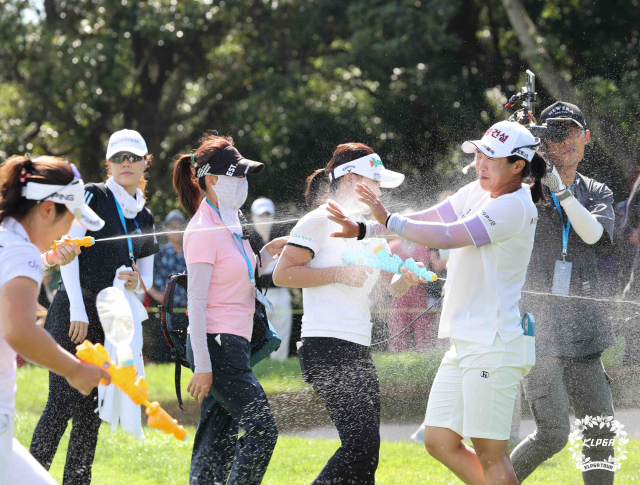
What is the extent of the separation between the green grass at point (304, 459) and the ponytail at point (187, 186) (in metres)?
1.90

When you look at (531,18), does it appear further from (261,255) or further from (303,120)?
(261,255)

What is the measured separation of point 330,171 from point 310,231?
0.40 meters

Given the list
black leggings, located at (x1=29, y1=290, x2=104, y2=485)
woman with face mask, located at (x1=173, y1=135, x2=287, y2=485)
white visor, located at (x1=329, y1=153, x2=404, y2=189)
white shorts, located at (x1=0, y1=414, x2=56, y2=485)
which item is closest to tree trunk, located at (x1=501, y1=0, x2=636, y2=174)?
white visor, located at (x1=329, y1=153, x2=404, y2=189)

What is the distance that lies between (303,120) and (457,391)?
1009cm

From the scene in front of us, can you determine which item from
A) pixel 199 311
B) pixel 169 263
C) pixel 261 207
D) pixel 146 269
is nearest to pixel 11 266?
pixel 199 311

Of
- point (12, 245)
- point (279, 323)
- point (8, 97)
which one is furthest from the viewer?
point (8, 97)

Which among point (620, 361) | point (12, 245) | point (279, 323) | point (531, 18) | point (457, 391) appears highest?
point (531, 18)

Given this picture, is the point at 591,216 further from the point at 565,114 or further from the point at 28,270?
the point at 28,270

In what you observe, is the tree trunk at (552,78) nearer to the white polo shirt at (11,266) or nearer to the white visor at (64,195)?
the white visor at (64,195)

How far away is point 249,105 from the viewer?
1415 cm

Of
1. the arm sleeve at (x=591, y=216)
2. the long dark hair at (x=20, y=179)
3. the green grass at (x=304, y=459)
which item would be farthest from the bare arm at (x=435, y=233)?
the green grass at (x=304, y=459)

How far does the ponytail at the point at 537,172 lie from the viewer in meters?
3.93

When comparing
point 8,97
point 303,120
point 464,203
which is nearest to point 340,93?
point 303,120

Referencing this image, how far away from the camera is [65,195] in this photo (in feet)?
10.2
